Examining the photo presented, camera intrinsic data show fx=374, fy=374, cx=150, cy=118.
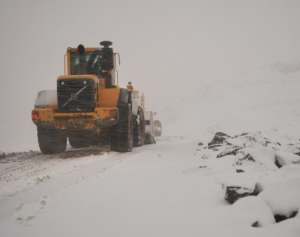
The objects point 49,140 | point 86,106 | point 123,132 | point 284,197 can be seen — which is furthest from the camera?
point 49,140

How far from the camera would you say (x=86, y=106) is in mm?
10516

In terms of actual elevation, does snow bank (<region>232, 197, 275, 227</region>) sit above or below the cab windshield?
below

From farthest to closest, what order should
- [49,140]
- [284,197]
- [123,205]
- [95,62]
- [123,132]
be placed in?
[95,62], [49,140], [123,132], [123,205], [284,197]

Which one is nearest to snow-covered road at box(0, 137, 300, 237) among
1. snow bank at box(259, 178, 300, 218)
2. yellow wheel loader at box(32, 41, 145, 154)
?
snow bank at box(259, 178, 300, 218)

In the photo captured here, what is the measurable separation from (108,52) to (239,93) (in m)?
28.4

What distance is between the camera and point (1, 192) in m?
5.56

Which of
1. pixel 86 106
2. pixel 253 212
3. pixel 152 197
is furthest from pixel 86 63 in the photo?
pixel 253 212

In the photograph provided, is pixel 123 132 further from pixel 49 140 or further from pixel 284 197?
pixel 284 197

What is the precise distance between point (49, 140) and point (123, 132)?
91.2 inches

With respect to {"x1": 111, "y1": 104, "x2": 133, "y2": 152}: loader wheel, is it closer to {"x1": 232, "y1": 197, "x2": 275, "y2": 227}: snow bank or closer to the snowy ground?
the snowy ground

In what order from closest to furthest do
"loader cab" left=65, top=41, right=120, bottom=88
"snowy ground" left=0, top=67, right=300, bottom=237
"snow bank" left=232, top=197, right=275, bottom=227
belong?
"snow bank" left=232, top=197, right=275, bottom=227 < "snowy ground" left=0, top=67, right=300, bottom=237 < "loader cab" left=65, top=41, right=120, bottom=88

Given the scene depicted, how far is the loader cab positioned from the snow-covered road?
5590mm

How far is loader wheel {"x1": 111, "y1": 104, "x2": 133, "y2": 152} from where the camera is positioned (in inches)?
421

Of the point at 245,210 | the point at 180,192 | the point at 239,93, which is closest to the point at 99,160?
the point at 180,192
